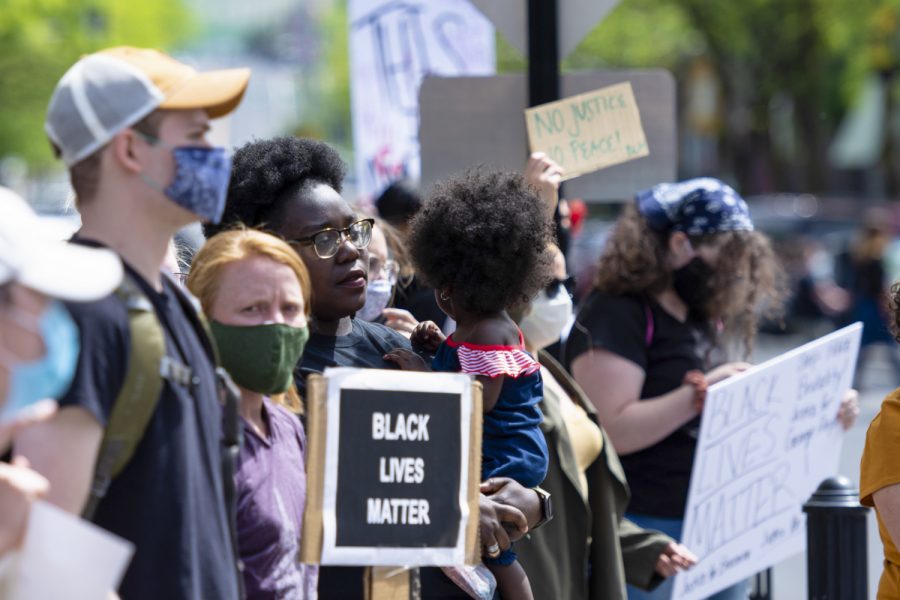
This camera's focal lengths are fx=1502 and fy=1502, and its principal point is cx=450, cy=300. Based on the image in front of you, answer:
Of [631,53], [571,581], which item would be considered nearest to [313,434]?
[571,581]

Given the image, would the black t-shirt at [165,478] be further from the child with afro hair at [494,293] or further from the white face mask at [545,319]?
the white face mask at [545,319]

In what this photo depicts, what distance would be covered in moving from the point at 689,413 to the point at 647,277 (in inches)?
19.4

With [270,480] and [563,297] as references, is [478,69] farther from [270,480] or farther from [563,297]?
[270,480]

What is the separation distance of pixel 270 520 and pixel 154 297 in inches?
22.5

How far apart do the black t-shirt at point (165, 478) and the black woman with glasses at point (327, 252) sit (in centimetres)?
86

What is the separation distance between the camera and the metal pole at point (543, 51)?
5039 millimetres

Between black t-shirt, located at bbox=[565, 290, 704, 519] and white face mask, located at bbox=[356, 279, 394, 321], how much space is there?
95 cm

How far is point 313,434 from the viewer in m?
2.91

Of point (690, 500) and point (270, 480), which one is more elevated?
point (270, 480)

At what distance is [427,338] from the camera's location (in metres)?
3.88

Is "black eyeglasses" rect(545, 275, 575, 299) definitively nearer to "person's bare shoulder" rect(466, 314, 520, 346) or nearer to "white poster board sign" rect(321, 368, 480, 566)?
"person's bare shoulder" rect(466, 314, 520, 346)

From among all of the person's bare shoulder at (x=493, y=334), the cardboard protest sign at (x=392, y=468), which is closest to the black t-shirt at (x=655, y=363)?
the person's bare shoulder at (x=493, y=334)

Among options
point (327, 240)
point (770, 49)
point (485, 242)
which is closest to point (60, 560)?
point (327, 240)

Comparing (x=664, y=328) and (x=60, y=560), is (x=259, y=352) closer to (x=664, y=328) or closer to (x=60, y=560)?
(x=60, y=560)
